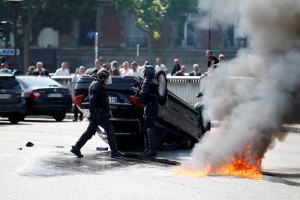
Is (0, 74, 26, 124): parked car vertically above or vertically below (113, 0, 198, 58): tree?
below

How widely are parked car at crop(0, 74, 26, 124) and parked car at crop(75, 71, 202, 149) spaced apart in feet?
34.2

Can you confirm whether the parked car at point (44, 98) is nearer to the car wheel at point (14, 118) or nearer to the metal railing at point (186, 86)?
the car wheel at point (14, 118)

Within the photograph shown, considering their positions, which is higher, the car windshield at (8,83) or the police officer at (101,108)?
the police officer at (101,108)

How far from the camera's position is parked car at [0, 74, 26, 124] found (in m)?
29.6

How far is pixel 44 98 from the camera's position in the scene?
1242 inches

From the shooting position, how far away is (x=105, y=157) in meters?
18.4

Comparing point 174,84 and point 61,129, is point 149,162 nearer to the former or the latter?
point 61,129

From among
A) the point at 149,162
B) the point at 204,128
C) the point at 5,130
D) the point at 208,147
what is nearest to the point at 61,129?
the point at 5,130

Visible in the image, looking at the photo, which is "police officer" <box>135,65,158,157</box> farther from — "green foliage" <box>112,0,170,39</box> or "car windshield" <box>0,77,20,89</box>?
"green foliage" <box>112,0,170,39</box>

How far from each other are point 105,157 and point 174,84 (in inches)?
651

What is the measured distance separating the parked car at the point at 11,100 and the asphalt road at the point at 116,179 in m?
8.85

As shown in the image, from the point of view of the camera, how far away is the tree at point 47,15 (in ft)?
223

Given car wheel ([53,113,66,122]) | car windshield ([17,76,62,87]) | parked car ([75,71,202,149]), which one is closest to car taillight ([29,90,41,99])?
car windshield ([17,76,62,87])

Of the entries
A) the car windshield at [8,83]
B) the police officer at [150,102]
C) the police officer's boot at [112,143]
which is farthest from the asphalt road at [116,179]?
the car windshield at [8,83]
